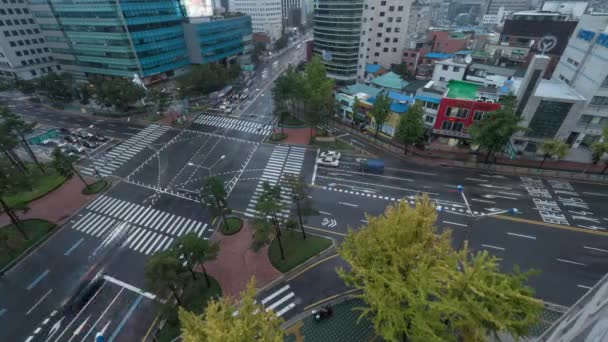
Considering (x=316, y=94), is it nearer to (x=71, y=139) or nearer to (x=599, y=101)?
(x=599, y=101)

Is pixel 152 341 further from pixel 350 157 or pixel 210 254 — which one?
pixel 350 157

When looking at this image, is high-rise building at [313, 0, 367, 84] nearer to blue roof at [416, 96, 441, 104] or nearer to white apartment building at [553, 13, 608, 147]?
blue roof at [416, 96, 441, 104]

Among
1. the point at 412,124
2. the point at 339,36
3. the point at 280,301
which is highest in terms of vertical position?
the point at 339,36

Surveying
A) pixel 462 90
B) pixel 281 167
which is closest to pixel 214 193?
pixel 281 167

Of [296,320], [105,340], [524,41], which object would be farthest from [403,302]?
[524,41]

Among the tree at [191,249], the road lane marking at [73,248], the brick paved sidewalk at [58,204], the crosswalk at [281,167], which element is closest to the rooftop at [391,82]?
the crosswalk at [281,167]

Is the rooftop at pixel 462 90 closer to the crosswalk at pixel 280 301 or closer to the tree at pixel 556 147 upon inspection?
the tree at pixel 556 147

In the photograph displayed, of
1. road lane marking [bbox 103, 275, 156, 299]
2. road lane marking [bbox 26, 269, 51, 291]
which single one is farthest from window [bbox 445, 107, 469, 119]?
road lane marking [bbox 26, 269, 51, 291]

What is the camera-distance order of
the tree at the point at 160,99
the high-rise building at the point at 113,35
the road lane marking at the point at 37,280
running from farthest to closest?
1. the high-rise building at the point at 113,35
2. the tree at the point at 160,99
3. the road lane marking at the point at 37,280
